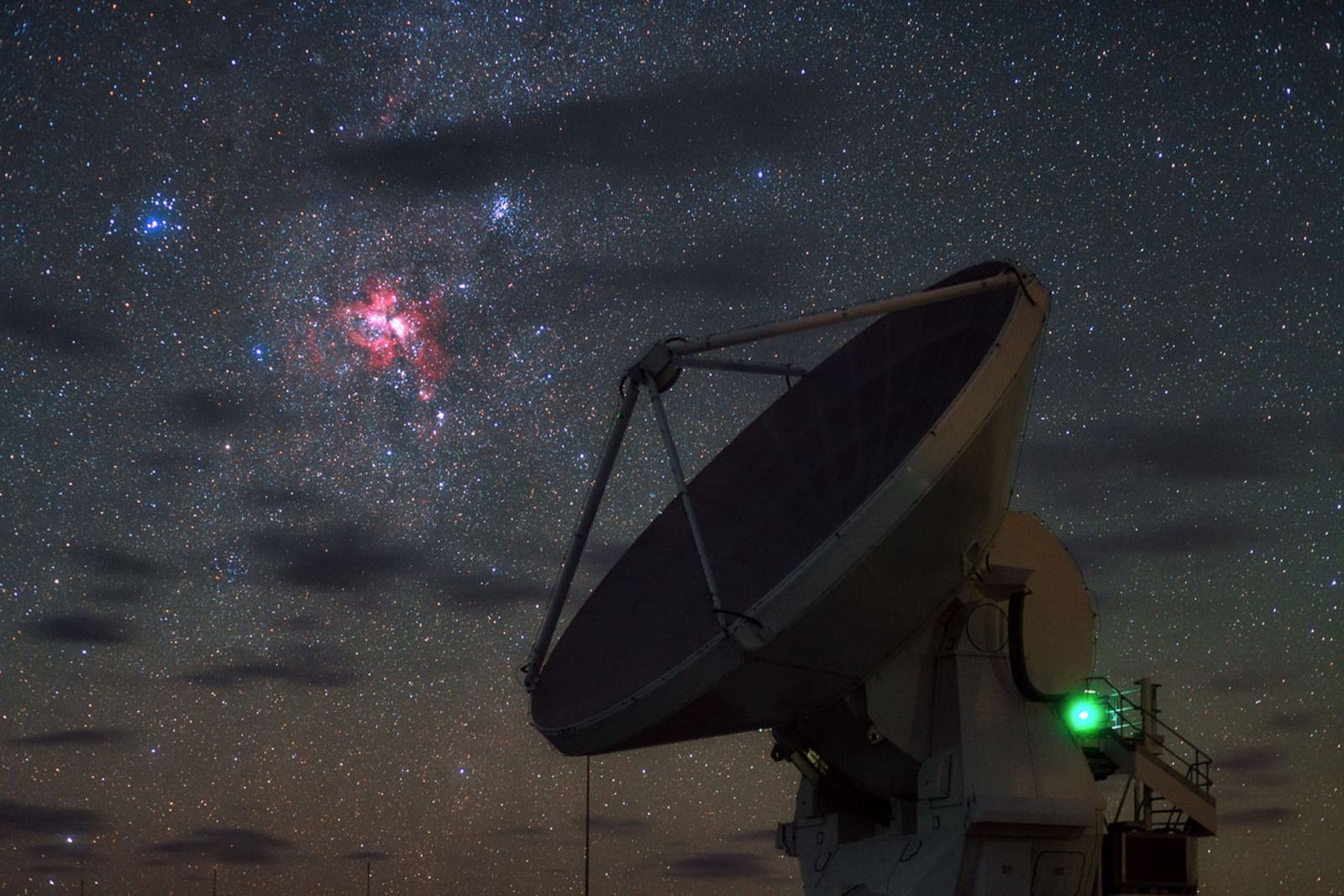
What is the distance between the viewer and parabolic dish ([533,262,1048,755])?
15086 mm

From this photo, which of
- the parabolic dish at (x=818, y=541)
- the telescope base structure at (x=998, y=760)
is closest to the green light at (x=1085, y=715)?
the telescope base structure at (x=998, y=760)

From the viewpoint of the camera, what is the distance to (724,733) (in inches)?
666

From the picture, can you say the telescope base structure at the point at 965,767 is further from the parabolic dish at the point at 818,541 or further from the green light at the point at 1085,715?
the parabolic dish at the point at 818,541

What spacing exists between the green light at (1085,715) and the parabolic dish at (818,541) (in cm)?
233

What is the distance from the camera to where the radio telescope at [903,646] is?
15375mm

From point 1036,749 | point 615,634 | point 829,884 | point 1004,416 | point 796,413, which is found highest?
point 796,413

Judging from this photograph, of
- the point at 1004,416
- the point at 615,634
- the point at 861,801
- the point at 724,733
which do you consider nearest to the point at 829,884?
the point at 861,801

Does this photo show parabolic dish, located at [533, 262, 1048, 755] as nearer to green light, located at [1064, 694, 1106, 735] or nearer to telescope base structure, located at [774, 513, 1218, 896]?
telescope base structure, located at [774, 513, 1218, 896]

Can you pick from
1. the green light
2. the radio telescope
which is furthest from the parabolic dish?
the green light

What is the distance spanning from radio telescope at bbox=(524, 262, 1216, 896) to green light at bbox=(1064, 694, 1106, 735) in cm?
4

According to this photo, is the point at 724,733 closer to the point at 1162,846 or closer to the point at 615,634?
the point at 615,634

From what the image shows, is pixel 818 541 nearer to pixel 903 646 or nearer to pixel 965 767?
pixel 903 646

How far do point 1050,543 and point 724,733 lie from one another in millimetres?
4526

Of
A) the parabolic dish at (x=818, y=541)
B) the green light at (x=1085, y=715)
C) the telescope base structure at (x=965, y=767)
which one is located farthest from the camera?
the green light at (x=1085, y=715)
